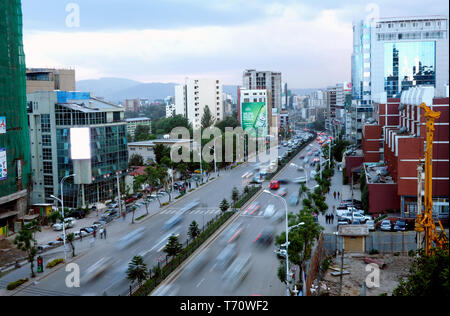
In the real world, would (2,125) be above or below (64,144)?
above

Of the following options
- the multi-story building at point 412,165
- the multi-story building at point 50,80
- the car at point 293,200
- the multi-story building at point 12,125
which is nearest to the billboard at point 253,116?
the multi-story building at point 50,80

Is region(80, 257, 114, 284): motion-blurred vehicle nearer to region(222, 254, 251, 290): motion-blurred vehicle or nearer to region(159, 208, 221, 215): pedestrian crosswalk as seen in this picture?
region(222, 254, 251, 290): motion-blurred vehicle

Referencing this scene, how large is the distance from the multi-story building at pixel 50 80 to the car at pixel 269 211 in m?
19.6

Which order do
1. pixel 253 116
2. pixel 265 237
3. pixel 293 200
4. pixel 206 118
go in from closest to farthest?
pixel 265 237 < pixel 293 200 < pixel 253 116 < pixel 206 118

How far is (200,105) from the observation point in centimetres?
7181

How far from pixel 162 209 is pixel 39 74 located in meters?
16.6

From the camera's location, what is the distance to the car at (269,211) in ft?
75.4

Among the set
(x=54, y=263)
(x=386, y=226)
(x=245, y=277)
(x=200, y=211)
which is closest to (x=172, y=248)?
(x=245, y=277)

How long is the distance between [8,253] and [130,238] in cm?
481

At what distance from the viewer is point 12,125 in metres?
22.3

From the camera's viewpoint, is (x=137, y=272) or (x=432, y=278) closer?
(x=432, y=278)

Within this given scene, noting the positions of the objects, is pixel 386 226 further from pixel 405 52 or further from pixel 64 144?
pixel 405 52
